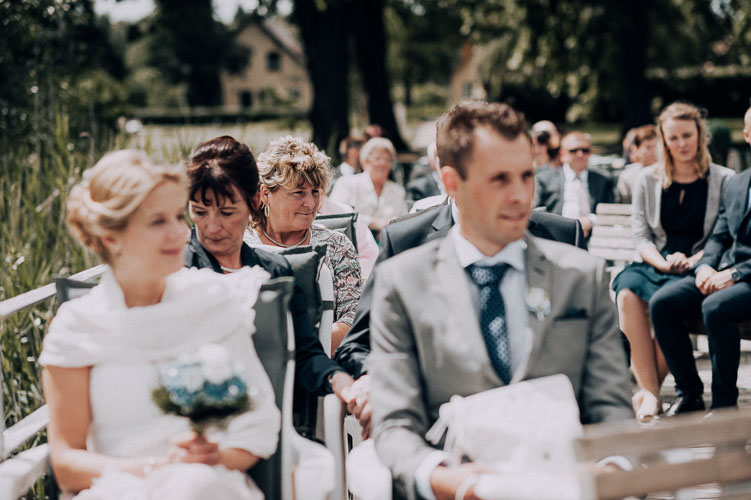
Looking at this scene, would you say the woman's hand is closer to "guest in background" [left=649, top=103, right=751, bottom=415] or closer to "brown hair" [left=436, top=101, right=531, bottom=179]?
"brown hair" [left=436, top=101, right=531, bottom=179]

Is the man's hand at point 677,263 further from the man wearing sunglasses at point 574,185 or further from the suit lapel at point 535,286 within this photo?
the suit lapel at point 535,286

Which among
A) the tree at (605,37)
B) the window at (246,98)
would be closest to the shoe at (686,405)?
the tree at (605,37)

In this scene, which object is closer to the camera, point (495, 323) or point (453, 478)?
point (453, 478)

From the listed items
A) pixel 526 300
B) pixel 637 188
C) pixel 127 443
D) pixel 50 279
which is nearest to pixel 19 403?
pixel 50 279

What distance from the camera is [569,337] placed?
2512 mm

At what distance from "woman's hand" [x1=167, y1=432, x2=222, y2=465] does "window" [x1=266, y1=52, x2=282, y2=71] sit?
101 m

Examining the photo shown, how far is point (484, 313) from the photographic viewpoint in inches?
101

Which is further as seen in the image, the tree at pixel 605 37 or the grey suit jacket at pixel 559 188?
the tree at pixel 605 37

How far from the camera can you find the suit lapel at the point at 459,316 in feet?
8.14

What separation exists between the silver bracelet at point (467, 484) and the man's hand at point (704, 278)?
3335 millimetres

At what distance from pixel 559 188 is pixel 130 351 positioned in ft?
21.9

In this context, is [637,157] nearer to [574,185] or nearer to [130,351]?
[574,185]

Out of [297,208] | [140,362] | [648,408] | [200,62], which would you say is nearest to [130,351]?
[140,362]

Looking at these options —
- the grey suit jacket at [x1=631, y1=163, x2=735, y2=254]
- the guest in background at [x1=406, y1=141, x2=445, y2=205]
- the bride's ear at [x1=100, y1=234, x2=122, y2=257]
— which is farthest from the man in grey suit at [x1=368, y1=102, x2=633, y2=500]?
the guest in background at [x1=406, y1=141, x2=445, y2=205]
